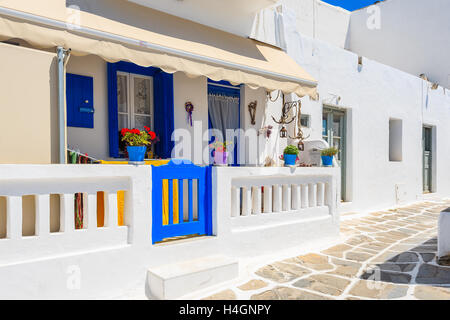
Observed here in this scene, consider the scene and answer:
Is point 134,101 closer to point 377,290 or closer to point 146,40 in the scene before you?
point 146,40

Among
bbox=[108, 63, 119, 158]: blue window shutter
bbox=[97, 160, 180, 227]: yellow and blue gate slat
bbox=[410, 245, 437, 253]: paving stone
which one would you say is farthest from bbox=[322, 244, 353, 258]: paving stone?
bbox=[108, 63, 119, 158]: blue window shutter

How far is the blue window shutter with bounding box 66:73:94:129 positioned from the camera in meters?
5.93

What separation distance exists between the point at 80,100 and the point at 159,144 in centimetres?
183

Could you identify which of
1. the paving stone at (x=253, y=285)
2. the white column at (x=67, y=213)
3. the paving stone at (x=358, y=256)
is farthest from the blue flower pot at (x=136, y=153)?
the paving stone at (x=358, y=256)

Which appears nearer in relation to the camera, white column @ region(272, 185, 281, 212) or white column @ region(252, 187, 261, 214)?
white column @ region(252, 187, 261, 214)

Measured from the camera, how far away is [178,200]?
5.20 meters

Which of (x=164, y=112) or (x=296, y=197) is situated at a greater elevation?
(x=164, y=112)

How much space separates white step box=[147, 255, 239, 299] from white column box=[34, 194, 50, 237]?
149 cm

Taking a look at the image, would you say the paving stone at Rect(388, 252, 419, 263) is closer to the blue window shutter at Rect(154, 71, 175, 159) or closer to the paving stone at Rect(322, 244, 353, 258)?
the paving stone at Rect(322, 244, 353, 258)

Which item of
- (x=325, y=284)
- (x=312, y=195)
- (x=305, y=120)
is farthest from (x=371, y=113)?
(x=325, y=284)

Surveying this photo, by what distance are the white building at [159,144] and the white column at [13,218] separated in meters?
0.02

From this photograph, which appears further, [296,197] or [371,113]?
[371,113]

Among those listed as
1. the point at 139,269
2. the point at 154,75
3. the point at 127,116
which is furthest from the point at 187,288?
the point at 154,75

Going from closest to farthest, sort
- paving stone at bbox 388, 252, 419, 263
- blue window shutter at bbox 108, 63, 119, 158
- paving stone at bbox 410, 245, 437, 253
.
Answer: paving stone at bbox 388, 252, 419, 263 < blue window shutter at bbox 108, 63, 119, 158 < paving stone at bbox 410, 245, 437, 253
